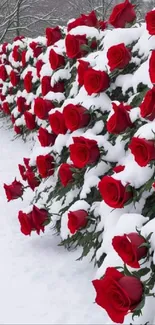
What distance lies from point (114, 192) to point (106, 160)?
49 cm

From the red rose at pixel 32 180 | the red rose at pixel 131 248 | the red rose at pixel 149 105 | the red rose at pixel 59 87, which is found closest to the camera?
the red rose at pixel 131 248

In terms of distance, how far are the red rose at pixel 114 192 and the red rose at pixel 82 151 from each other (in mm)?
340

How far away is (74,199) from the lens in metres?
2.67

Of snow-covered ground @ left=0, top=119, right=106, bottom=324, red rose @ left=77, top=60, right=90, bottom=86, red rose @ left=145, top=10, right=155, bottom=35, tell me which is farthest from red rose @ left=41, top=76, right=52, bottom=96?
red rose @ left=145, top=10, right=155, bottom=35

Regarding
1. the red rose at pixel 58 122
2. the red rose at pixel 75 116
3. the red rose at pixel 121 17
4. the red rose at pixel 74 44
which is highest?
the red rose at pixel 121 17

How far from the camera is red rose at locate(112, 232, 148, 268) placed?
5.28 feet

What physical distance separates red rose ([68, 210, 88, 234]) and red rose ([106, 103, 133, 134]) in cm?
47

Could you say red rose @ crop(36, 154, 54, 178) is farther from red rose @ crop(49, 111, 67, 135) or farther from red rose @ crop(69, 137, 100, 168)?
red rose @ crop(69, 137, 100, 168)

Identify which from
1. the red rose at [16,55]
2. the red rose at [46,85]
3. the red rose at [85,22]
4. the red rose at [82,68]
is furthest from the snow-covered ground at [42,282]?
the red rose at [16,55]

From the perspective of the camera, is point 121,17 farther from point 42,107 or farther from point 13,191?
point 13,191

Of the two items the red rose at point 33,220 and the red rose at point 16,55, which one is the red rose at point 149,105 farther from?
the red rose at point 16,55

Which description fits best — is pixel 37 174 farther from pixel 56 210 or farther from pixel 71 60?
pixel 71 60

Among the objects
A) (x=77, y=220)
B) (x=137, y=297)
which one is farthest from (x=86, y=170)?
(x=137, y=297)

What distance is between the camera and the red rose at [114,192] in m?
1.83
